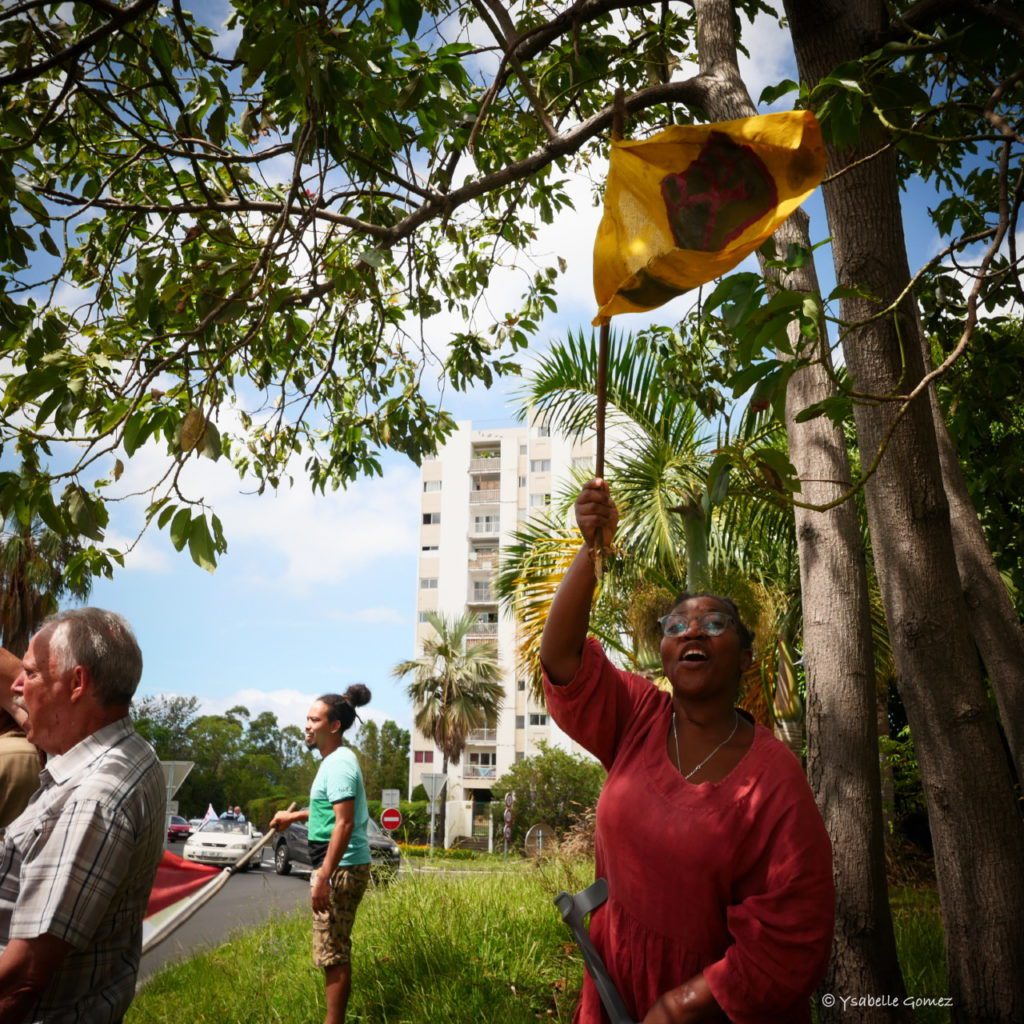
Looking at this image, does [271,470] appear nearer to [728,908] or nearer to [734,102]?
[734,102]

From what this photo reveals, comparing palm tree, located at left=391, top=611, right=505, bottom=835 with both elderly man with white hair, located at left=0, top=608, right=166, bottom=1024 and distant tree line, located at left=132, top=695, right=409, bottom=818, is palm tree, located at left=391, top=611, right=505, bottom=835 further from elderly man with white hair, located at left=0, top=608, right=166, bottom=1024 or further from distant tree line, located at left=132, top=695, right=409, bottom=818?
elderly man with white hair, located at left=0, top=608, right=166, bottom=1024

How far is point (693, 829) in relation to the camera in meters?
2.41

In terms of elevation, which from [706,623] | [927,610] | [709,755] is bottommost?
[709,755]

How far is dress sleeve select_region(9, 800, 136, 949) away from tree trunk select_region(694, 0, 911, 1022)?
2757mm

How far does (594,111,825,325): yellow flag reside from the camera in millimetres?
2820

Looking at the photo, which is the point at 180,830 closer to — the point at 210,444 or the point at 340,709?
the point at 340,709

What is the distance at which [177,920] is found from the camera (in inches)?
220

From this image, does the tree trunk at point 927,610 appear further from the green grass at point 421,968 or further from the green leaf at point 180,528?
the green grass at point 421,968

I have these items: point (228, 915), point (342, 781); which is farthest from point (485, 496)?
point (342, 781)

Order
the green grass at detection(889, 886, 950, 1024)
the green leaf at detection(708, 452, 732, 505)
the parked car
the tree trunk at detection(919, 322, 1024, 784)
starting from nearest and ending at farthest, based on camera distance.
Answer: the green leaf at detection(708, 452, 732, 505), the tree trunk at detection(919, 322, 1024, 784), the green grass at detection(889, 886, 950, 1024), the parked car

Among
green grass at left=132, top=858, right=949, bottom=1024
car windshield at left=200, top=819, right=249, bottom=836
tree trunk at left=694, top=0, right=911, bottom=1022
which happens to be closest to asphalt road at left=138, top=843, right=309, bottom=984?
green grass at left=132, top=858, right=949, bottom=1024

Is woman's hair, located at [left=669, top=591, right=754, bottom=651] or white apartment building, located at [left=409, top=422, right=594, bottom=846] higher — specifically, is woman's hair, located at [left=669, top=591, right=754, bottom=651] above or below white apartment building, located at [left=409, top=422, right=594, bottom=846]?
below

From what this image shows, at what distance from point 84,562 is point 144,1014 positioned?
460 cm

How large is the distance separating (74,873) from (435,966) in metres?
4.32
